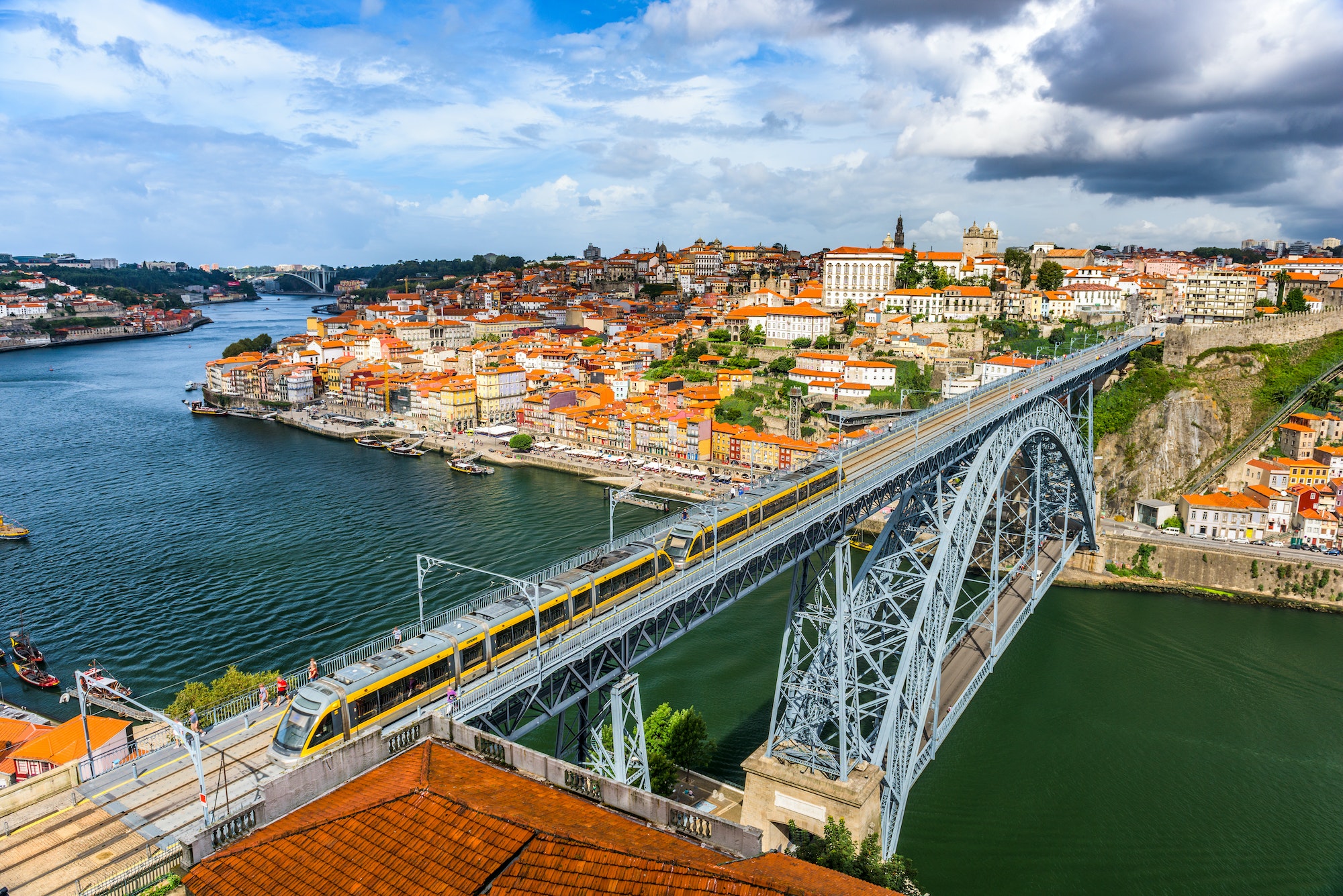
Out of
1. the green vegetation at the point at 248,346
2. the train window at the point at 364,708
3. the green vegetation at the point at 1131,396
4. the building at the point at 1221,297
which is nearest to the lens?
the train window at the point at 364,708

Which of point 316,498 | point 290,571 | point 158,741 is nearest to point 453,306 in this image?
point 316,498

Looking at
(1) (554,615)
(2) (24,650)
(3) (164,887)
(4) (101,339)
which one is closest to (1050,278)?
(1) (554,615)

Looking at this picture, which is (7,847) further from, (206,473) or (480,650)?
(206,473)

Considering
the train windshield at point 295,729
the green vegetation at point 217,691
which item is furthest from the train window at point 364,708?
the green vegetation at point 217,691

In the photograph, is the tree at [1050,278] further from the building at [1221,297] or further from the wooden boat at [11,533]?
the wooden boat at [11,533]

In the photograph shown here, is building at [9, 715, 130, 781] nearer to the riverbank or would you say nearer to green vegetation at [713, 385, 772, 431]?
green vegetation at [713, 385, 772, 431]

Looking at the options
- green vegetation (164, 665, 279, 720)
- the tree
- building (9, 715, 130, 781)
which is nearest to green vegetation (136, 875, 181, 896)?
building (9, 715, 130, 781)
